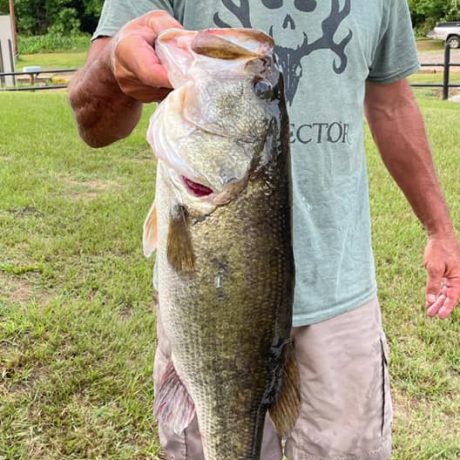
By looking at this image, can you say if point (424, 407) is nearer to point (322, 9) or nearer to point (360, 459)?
point (360, 459)

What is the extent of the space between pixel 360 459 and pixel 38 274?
262 centimetres

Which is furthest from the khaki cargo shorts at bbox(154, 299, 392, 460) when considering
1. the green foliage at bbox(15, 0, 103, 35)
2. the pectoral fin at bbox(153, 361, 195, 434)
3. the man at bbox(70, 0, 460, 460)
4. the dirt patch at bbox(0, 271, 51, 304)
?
the green foliage at bbox(15, 0, 103, 35)

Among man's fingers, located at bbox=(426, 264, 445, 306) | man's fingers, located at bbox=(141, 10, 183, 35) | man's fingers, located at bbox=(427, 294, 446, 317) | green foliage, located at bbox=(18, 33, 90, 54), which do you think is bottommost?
green foliage, located at bbox=(18, 33, 90, 54)

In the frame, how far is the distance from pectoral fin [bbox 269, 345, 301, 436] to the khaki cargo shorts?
276mm

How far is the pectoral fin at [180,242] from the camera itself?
1.38 metres

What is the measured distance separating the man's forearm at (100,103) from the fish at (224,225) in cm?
22

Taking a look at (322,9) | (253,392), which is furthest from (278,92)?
(253,392)

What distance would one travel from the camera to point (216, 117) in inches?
53.5

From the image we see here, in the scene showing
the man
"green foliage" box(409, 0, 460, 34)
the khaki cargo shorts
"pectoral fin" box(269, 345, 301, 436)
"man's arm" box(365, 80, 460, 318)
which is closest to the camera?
"pectoral fin" box(269, 345, 301, 436)

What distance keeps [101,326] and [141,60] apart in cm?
239

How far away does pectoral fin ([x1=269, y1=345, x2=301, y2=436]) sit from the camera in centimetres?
164

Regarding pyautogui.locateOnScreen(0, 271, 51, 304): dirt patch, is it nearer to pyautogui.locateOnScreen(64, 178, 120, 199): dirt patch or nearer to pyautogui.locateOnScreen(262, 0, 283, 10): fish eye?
pyautogui.locateOnScreen(64, 178, 120, 199): dirt patch

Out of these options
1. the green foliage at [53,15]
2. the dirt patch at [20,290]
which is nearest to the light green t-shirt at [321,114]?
the dirt patch at [20,290]

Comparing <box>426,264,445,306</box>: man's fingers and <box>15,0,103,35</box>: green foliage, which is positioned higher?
<box>426,264,445,306</box>: man's fingers
